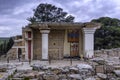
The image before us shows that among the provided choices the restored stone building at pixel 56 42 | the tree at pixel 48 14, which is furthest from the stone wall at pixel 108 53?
the tree at pixel 48 14

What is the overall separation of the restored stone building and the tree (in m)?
17.2

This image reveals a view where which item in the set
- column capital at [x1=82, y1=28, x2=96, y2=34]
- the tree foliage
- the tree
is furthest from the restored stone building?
the tree

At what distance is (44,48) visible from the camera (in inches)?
694

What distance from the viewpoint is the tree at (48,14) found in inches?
1432

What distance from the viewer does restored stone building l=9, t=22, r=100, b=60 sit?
17.6 meters

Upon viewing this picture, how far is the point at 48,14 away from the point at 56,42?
715 inches

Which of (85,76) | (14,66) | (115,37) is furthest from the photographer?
(115,37)

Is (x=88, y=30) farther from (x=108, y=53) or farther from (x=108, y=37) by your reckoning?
(x=108, y=37)

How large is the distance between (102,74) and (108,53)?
6.31m

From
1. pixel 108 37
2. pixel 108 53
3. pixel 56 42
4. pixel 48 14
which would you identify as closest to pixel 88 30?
pixel 108 53

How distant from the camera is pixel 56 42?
19.0 metres

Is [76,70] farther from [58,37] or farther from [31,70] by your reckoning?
[58,37]

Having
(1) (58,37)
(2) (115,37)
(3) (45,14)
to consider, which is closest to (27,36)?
(1) (58,37)

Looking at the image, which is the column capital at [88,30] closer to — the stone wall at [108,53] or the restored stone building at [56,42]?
the restored stone building at [56,42]
